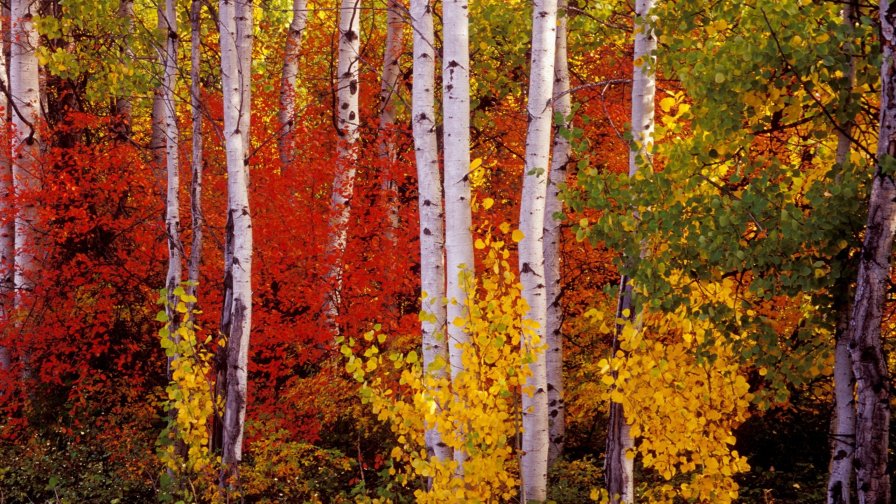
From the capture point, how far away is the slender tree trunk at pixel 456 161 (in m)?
5.86

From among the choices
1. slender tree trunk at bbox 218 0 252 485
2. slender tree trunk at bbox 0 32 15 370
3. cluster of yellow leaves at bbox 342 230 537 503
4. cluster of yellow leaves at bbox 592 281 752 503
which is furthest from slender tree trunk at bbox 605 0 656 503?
slender tree trunk at bbox 0 32 15 370

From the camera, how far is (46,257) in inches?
475

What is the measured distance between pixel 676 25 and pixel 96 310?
32.4ft

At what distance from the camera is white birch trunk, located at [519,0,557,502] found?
6582 mm

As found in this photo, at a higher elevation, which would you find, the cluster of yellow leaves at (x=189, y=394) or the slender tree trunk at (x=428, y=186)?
the slender tree trunk at (x=428, y=186)

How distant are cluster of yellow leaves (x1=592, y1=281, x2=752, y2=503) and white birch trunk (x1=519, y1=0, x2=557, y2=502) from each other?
0.95m

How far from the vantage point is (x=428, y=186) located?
21.1ft

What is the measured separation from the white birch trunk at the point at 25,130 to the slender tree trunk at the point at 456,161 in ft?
25.9

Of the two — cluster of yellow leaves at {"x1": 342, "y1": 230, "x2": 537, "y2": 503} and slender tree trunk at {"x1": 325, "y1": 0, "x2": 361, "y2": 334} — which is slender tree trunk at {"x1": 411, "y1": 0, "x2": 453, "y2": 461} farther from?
slender tree trunk at {"x1": 325, "y1": 0, "x2": 361, "y2": 334}

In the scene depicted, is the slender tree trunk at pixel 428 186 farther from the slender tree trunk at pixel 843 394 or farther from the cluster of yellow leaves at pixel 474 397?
the slender tree trunk at pixel 843 394

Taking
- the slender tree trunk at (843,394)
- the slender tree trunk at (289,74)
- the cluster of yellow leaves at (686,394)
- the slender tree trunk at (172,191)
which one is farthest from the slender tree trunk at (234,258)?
the slender tree trunk at (289,74)

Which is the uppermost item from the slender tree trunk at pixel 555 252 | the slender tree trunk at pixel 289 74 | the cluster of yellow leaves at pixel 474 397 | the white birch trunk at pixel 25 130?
the slender tree trunk at pixel 289 74

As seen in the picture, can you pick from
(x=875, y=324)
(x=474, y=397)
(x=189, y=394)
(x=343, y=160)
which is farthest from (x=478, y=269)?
(x=875, y=324)

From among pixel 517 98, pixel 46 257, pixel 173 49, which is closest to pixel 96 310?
pixel 46 257
